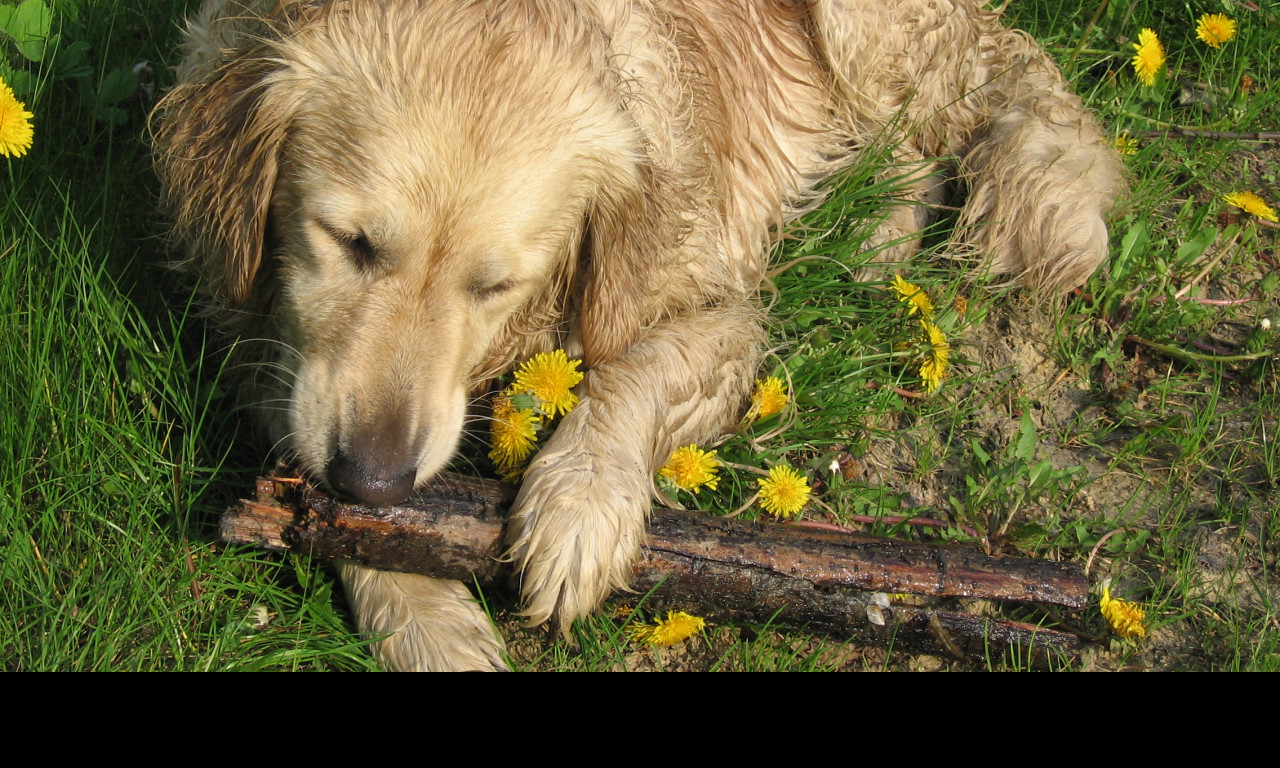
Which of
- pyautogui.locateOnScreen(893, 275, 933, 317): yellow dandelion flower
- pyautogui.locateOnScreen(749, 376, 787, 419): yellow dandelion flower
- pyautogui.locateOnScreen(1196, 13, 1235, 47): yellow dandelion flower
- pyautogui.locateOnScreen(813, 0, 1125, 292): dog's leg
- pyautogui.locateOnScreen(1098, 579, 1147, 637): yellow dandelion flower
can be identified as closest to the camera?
pyautogui.locateOnScreen(1098, 579, 1147, 637): yellow dandelion flower

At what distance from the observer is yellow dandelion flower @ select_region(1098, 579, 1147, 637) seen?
2.68 metres

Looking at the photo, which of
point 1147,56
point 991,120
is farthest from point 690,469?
Result: point 1147,56

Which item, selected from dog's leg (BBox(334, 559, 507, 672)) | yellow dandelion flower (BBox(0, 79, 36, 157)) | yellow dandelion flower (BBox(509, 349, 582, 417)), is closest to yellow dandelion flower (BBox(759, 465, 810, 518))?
yellow dandelion flower (BBox(509, 349, 582, 417))

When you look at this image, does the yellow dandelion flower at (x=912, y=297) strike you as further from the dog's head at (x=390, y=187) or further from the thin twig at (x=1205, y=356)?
the dog's head at (x=390, y=187)

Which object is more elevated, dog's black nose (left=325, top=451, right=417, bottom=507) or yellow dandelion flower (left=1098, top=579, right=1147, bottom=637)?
dog's black nose (left=325, top=451, right=417, bottom=507)

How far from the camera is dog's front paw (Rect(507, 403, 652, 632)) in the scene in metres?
2.53

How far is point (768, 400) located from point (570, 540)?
83 cm

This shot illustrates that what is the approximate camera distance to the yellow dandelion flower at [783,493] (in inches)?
111

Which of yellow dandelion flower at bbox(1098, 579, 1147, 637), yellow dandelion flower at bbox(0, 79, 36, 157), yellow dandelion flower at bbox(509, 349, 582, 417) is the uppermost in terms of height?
yellow dandelion flower at bbox(0, 79, 36, 157)

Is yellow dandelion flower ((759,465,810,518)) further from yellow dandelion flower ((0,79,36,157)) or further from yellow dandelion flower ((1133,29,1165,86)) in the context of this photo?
yellow dandelion flower ((1133,29,1165,86))

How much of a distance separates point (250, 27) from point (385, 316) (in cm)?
92

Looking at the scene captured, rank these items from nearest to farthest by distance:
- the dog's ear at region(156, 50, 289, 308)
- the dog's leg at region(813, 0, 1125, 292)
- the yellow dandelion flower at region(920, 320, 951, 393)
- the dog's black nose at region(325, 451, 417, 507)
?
the dog's black nose at region(325, 451, 417, 507) < the dog's ear at region(156, 50, 289, 308) < the yellow dandelion flower at region(920, 320, 951, 393) < the dog's leg at region(813, 0, 1125, 292)

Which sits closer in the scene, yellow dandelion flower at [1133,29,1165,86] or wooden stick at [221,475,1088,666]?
wooden stick at [221,475,1088,666]

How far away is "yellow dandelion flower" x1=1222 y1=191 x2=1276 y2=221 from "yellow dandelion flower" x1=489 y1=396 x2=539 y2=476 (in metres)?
2.65
